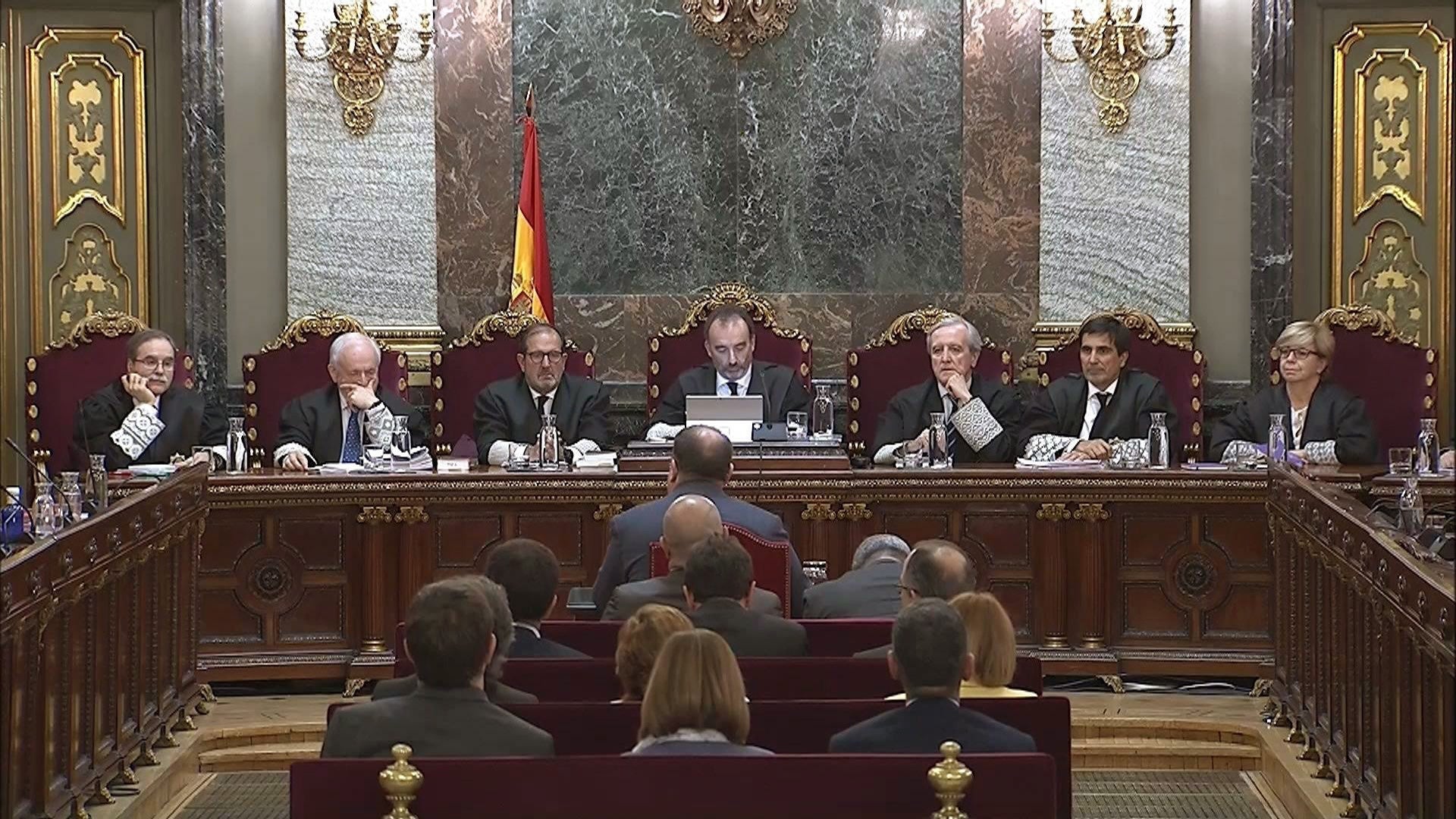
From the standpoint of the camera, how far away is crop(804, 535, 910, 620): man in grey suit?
555 centimetres

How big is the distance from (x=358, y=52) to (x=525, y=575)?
5201 mm

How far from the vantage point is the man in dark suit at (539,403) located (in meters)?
8.25

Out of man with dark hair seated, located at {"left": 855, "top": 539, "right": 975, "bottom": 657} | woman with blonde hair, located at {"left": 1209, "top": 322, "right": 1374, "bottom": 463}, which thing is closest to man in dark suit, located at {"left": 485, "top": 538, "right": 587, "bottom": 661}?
man with dark hair seated, located at {"left": 855, "top": 539, "right": 975, "bottom": 657}

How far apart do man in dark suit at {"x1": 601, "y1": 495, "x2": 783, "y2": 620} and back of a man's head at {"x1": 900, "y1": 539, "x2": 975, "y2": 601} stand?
618mm

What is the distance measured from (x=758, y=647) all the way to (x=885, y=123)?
518 centimetres

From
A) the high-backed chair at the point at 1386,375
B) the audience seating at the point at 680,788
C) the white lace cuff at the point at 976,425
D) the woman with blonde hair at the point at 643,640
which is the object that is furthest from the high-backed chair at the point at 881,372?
the audience seating at the point at 680,788

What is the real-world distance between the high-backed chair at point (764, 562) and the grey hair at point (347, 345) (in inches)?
104

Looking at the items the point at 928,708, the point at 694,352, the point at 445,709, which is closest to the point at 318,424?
the point at 694,352

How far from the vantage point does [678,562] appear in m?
5.43

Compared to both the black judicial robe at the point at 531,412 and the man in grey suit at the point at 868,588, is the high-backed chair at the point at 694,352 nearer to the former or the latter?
the black judicial robe at the point at 531,412

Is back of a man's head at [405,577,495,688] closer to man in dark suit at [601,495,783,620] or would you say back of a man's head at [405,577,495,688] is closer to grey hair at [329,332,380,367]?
man in dark suit at [601,495,783,620]

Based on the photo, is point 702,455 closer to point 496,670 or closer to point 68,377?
point 496,670

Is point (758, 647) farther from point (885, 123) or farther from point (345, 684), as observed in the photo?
point (885, 123)

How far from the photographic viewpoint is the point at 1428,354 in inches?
324
